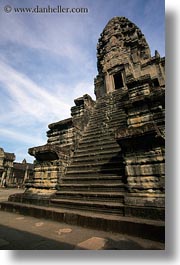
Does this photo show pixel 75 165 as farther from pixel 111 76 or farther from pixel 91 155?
pixel 111 76

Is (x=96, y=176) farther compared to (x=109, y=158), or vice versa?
(x=109, y=158)

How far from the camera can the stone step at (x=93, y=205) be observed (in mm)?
3322

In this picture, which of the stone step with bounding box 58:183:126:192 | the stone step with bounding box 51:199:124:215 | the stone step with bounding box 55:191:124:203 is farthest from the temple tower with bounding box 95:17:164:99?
the stone step with bounding box 51:199:124:215

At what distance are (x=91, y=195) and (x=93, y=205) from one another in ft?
1.23

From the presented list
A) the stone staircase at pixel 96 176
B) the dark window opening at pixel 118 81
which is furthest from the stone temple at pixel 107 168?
the dark window opening at pixel 118 81

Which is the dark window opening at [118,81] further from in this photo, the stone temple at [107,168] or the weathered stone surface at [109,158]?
the stone temple at [107,168]

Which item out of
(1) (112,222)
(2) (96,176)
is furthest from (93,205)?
(2) (96,176)

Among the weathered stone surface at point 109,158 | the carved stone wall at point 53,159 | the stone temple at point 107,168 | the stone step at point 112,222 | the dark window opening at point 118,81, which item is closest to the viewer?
the stone step at point 112,222

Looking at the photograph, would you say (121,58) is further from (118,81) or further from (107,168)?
(107,168)

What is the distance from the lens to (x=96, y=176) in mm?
4684

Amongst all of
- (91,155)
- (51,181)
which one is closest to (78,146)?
(91,155)

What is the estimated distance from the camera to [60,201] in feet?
14.0

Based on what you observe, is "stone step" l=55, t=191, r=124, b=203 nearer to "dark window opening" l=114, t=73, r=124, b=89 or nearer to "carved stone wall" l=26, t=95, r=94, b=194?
"carved stone wall" l=26, t=95, r=94, b=194

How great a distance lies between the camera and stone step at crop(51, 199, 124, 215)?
10.9 feet
